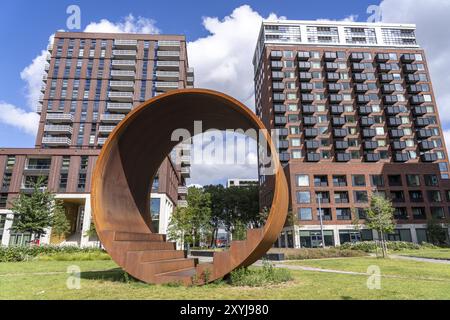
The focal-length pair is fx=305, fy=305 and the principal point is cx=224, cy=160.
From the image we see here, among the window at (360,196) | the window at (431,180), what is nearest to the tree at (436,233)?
the window at (431,180)

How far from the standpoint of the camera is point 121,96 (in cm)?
5584

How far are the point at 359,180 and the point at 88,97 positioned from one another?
50420 mm

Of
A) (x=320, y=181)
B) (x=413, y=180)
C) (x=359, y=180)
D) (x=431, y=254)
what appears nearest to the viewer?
(x=431, y=254)

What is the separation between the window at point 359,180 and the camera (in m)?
50.9

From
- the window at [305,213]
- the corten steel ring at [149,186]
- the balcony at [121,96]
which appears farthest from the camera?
the balcony at [121,96]

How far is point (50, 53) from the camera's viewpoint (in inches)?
2464

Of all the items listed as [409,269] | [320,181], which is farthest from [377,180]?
[409,269]

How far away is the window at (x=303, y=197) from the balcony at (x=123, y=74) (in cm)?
3745

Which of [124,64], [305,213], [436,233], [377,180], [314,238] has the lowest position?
[314,238]

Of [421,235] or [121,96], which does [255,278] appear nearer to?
[421,235]

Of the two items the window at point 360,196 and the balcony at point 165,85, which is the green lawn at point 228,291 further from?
the balcony at point 165,85

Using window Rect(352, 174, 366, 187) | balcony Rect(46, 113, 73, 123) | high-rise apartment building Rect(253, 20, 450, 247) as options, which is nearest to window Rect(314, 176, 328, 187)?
high-rise apartment building Rect(253, 20, 450, 247)

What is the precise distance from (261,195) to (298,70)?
27.3 meters
